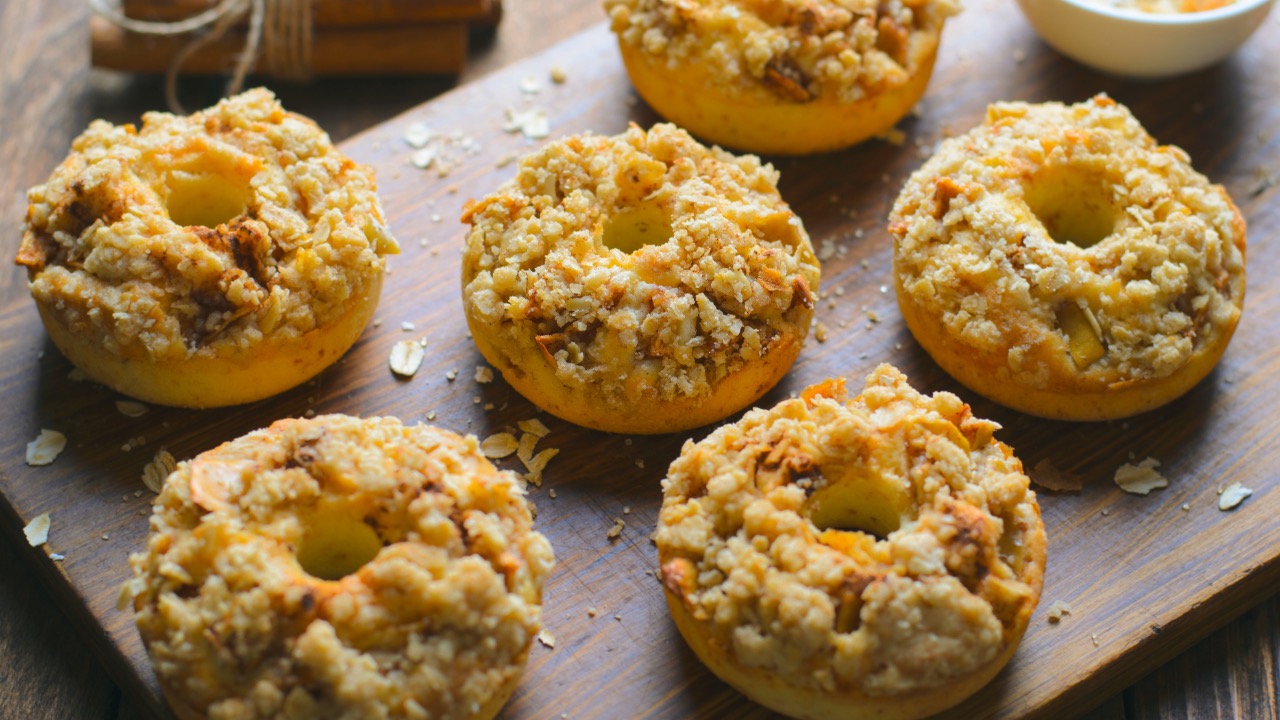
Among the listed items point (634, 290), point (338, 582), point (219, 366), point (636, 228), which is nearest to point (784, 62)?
point (636, 228)

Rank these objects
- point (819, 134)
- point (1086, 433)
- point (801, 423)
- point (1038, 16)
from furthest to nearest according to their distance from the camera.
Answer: point (1038, 16) → point (819, 134) → point (1086, 433) → point (801, 423)

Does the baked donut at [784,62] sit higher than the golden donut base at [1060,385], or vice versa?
the baked donut at [784,62]

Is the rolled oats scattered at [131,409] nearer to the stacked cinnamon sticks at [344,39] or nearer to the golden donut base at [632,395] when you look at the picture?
the golden donut base at [632,395]

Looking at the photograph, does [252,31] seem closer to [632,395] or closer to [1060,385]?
[632,395]

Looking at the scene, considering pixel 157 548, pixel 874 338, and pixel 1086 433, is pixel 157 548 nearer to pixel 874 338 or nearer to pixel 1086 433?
pixel 874 338

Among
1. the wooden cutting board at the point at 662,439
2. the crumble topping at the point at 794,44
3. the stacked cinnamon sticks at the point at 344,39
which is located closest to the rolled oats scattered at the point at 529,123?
the wooden cutting board at the point at 662,439

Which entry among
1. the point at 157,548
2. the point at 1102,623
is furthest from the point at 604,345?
the point at 1102,623
